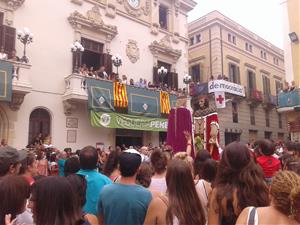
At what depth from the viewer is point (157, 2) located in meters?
20.0

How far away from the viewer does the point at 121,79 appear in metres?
17.0

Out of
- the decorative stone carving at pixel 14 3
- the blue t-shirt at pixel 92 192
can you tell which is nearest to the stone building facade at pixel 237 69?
the decorative stone carving at pixel 14 3

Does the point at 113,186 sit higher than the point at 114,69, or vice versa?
the point at 114,69

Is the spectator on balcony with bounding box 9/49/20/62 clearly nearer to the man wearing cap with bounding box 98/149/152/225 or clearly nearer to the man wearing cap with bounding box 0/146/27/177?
the man wearing cap with bounding box 0/146/27/177

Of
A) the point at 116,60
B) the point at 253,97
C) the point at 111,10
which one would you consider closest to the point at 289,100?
the point at 253,97

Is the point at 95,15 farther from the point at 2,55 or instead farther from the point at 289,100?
the point at 289,100

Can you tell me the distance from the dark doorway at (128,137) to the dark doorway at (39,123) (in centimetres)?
365

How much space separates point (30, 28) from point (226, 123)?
1487 cm

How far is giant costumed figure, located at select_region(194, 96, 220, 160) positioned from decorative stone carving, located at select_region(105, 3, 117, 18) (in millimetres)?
10642

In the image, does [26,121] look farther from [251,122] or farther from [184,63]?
[251,122]

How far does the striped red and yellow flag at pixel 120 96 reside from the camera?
15336 millimetres

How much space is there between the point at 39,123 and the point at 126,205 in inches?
463

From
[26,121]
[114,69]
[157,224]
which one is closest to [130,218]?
[157,224]

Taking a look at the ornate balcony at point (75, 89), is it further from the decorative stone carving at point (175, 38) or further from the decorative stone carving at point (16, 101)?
the decorative stone carving at point (175, 38)
